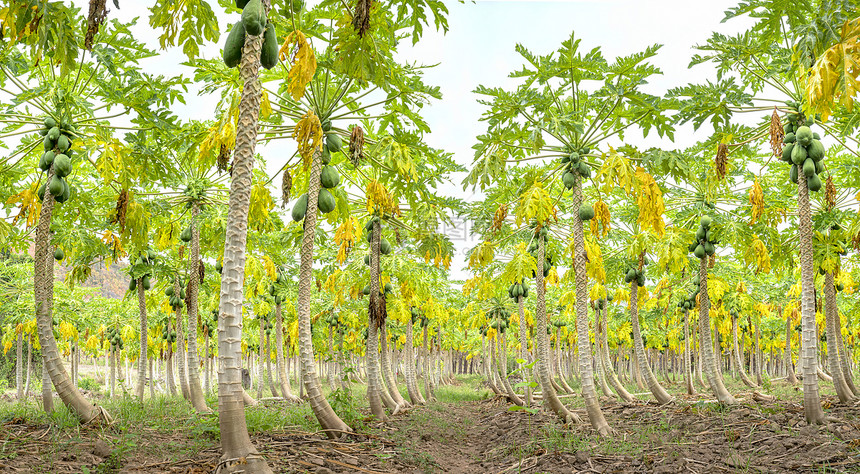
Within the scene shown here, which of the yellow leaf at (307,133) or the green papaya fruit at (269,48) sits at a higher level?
the green papaya fruit at (269,48)

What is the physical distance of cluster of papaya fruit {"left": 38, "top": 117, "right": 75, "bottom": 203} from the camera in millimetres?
8367

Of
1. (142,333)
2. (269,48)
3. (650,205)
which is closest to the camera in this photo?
(269,48)

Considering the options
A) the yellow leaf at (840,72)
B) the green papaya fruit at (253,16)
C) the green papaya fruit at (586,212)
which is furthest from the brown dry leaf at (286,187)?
the yellow leaf at (840,72)

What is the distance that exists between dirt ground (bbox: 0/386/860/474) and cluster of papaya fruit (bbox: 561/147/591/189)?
4747 mm

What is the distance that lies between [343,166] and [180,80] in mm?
4554

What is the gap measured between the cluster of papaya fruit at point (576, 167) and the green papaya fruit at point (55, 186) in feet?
29.0

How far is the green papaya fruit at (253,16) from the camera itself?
17.7 ft

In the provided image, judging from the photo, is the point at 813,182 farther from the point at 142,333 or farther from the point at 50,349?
the point at 142,333

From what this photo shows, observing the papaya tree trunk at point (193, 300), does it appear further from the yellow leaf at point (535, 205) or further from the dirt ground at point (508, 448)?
the yellow leaf at point (535, 205)

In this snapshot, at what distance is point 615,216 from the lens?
1594 centimetres

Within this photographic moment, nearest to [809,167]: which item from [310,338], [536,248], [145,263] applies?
[536,248]

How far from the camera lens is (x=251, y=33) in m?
5.50

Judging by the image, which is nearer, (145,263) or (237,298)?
(237,298)

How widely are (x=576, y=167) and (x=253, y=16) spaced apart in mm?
6960
